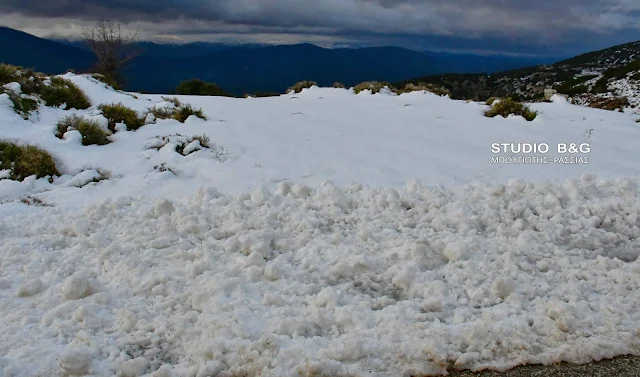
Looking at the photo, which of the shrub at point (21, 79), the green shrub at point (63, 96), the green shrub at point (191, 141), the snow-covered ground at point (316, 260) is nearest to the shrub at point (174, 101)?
the green shrub at point (63, 96)

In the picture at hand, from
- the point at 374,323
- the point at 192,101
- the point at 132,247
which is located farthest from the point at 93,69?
the point at 374,323

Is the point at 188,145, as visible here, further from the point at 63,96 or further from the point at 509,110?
the point at 509,110

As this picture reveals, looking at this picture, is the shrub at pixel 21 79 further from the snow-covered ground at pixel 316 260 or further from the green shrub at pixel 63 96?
the snow-covered ground at pixel 316 260

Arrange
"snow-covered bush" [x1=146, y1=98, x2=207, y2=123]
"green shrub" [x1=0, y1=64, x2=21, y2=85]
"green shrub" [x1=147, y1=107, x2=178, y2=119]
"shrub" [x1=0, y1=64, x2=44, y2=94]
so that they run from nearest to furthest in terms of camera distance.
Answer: "snow-covered bush" [x1=146, y1=98, x2=207, y2=123]
"green shrub" [x1=147, y1=107, x2=178, y2=119]
"shrub" [x1=0, y1=64, x2=44, y2=94]
"green shrub" [x1=0, y1=64, x2=21, y2=85]

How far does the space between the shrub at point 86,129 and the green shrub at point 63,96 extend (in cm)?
214

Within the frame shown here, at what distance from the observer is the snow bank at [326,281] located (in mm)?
3814

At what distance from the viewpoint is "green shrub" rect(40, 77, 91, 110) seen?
1169cm

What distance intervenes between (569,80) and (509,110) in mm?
36282

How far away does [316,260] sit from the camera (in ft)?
16.8

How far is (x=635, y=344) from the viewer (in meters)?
3.93

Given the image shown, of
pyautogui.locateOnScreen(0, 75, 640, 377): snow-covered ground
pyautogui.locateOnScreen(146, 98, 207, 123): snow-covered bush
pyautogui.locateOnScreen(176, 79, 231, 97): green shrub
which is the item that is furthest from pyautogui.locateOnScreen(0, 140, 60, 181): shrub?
pyautogui.locateOnScreen(176, 79, 231, 97): green shrub

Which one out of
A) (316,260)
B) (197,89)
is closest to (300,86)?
(197,89)

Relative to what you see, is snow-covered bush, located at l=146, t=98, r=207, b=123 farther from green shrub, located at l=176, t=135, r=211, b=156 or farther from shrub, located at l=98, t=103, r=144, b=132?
green shrub, located at l=176, t=135, r=211, b=156

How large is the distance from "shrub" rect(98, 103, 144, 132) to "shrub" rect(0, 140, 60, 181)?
1920mm
